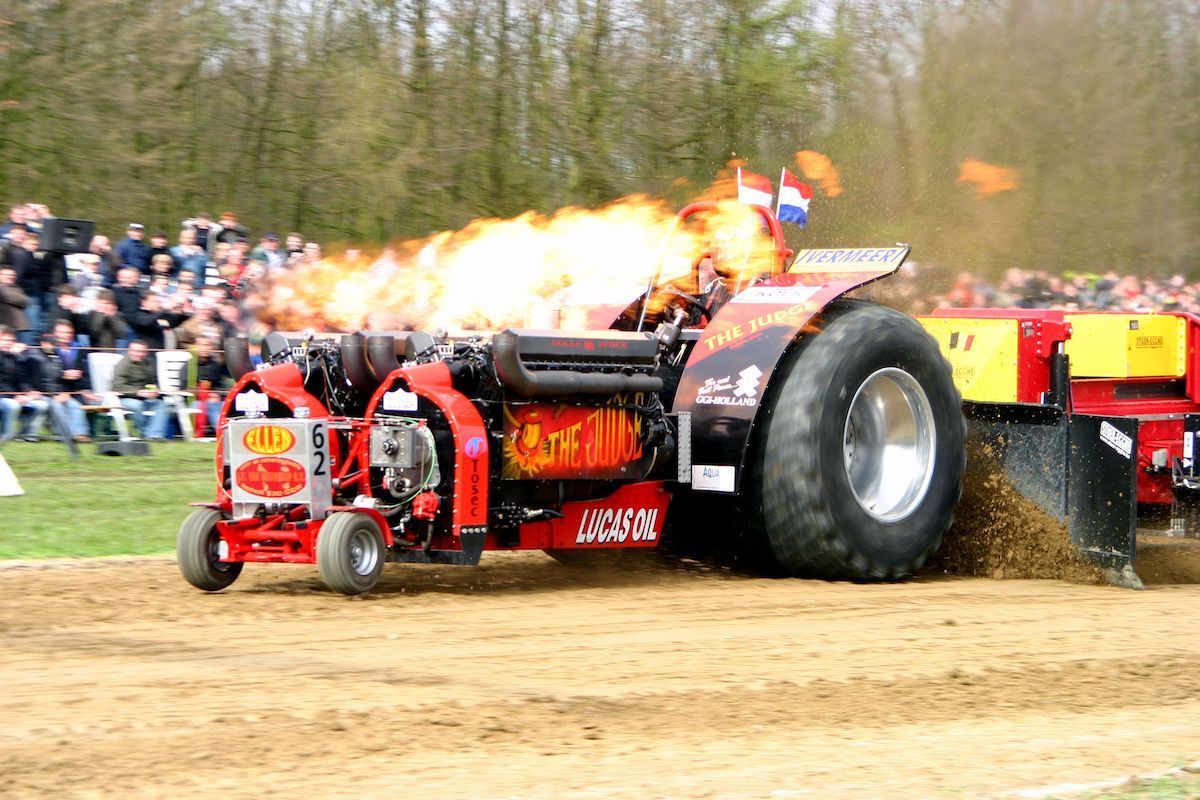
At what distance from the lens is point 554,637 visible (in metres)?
6.22

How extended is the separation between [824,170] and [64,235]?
284 inches

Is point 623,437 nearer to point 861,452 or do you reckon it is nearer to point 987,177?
point 861,452

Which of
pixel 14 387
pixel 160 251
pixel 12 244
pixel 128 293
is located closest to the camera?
pixel 14 387

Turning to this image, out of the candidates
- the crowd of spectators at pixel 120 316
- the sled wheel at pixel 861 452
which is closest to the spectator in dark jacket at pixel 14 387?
the crowd of spectators at pixel 120 316

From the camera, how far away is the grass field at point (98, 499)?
354 inches

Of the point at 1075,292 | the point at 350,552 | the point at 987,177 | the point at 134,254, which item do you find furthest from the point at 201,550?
the point at 1075,292

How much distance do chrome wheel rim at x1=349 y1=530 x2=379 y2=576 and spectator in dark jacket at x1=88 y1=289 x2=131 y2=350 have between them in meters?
7.91

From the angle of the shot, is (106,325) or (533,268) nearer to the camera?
(533,268)

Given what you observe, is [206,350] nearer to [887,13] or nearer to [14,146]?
[14,146]

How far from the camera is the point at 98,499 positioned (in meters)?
10.9

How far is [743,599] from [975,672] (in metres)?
1.70

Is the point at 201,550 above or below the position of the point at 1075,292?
below

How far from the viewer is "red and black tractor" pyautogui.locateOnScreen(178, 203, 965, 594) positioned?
22.8ft

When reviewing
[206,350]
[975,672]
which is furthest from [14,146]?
[975,672]
